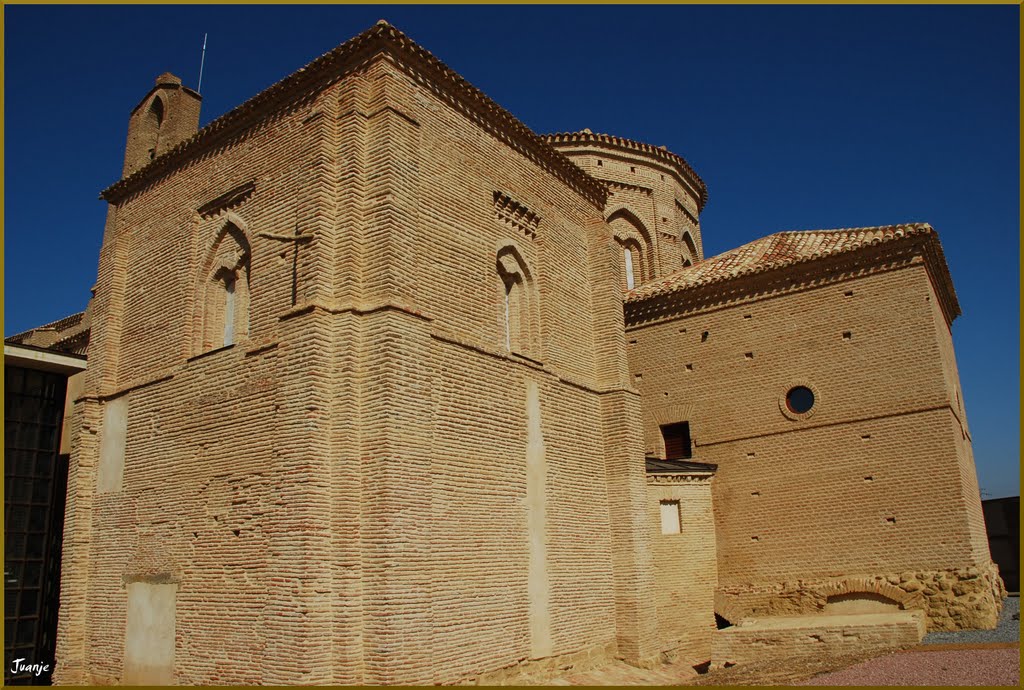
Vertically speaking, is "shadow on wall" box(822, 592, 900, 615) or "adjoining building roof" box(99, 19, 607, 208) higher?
"adjoining building roof" box(99, 19, 607, 208)

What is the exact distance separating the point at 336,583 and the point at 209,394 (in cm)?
323

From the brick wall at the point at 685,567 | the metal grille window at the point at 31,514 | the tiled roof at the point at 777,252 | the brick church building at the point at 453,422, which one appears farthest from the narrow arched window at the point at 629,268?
the metal grille window at the point at 31,514

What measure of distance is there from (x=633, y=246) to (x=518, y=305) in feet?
32.6

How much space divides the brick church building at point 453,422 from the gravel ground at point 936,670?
1.26 metres

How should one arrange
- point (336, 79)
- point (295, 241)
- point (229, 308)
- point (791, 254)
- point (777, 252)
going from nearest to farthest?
point (295, 241), point (336, 79), point (229, 308), point (791, 254), point (777, 252)

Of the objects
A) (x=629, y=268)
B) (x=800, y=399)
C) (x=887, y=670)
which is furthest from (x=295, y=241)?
(x=629, y=268)

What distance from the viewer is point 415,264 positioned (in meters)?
9.48

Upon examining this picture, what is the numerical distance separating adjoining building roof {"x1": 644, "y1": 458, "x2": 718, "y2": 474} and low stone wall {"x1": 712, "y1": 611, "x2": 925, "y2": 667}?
2704 mm

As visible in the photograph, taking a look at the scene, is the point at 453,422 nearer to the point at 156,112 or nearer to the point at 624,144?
the point at 156,112

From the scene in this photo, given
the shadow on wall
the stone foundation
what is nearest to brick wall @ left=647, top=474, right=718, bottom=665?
the stone foundation

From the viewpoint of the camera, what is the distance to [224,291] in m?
10.9

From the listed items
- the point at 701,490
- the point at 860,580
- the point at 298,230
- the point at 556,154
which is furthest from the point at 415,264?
the point at 860,580

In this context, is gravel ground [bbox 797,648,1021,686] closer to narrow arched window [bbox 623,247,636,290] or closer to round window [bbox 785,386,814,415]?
round window [bbox 785,386,814,415]

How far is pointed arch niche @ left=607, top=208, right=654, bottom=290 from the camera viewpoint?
20.6m
